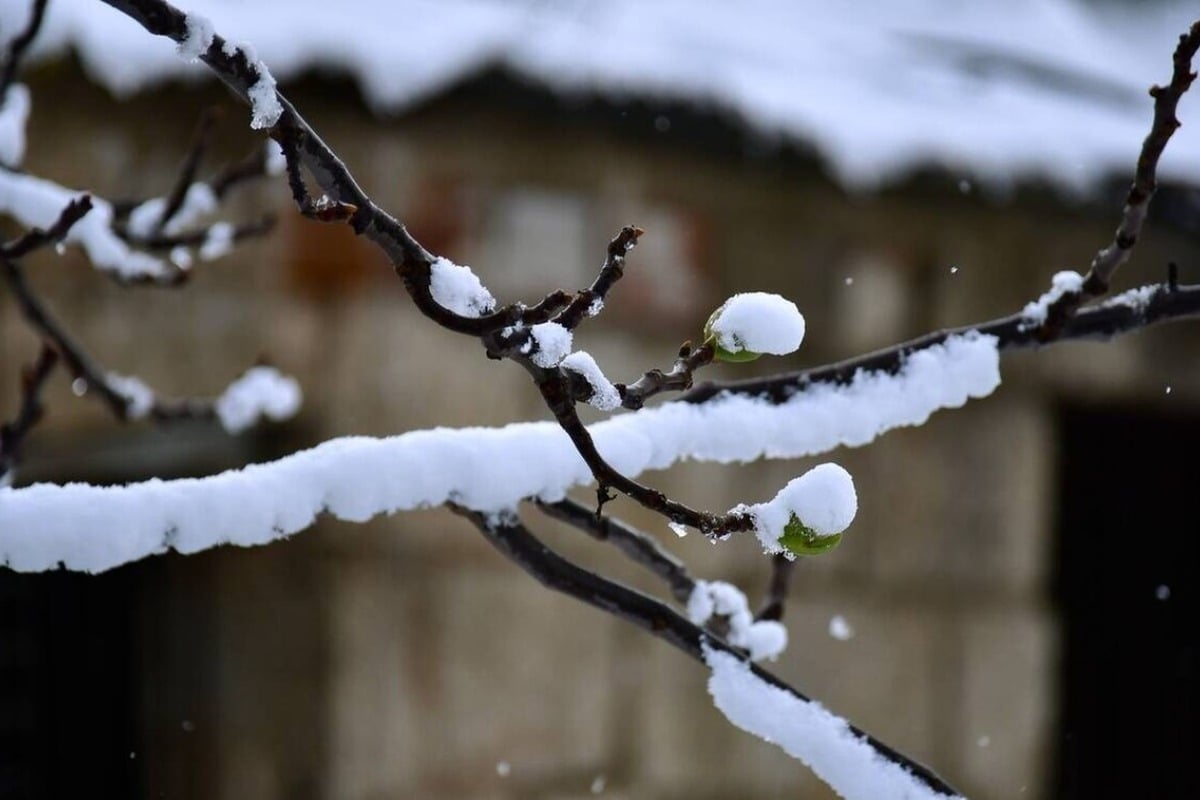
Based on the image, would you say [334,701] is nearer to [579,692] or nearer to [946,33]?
[579,692]

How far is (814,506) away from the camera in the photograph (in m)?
0.67

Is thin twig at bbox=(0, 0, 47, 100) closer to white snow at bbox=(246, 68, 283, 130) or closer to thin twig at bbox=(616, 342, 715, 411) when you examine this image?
white snow at bbox=(246, 68, 283, 130)

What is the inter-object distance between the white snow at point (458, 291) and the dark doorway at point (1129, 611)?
2.77m

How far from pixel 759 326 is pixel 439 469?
23 cm

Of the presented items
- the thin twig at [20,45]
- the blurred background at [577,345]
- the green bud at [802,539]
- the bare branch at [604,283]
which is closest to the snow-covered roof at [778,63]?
the blurred background at [577,345]

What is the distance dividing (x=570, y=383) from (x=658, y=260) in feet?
4.79

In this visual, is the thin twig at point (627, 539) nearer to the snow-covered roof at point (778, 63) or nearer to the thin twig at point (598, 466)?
the thin twig at point (598, 466)

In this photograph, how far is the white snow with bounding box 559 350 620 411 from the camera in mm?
664

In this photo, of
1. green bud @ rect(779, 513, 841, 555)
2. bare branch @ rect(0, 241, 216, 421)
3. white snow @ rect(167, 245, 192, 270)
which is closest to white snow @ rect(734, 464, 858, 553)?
green bud @ rect(779, 513, 841, 555)

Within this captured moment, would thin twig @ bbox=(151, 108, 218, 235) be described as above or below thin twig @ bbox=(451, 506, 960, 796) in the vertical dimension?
above

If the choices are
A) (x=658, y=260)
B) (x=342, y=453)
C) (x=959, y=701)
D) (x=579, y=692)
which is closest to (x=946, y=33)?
(x=658, y=260)

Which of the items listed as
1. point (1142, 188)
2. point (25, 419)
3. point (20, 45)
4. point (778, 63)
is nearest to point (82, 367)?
point (25, 419)

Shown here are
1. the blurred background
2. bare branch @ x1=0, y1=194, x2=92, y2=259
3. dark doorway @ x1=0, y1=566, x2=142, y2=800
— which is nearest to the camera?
bare branch @ x1=0, y1=194, x2=92, y2=259

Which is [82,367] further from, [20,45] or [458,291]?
[458,291]
